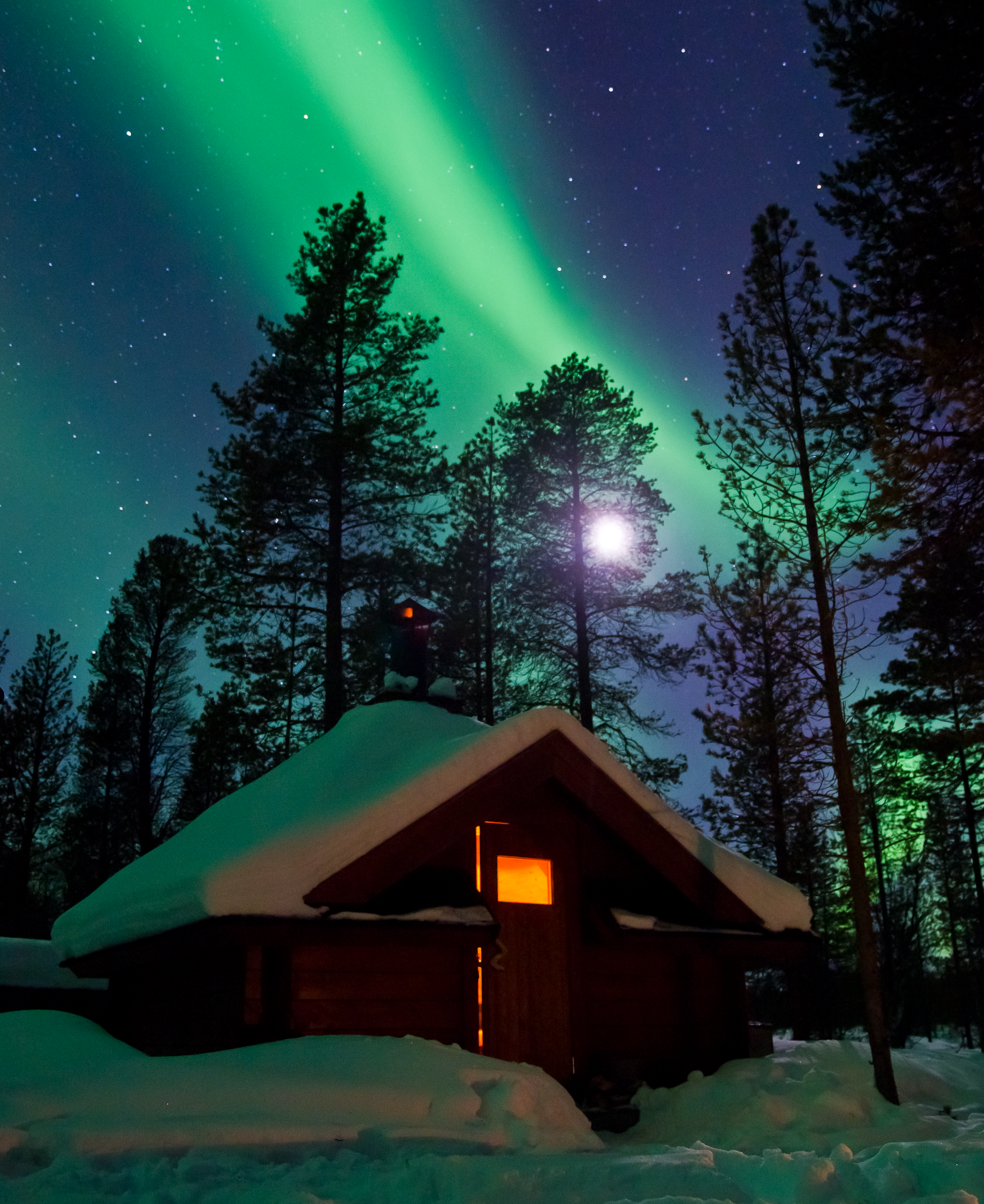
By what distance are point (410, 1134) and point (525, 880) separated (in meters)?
4.27

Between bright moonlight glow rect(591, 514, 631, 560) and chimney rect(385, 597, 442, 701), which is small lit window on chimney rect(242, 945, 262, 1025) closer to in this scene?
chimney rect(385, 597, 442, 701)

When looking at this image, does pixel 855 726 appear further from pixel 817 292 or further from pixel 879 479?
pixel 817 292

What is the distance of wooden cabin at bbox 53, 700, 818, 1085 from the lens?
9078 mm

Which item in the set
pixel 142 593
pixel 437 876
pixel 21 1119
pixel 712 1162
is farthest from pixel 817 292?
pixel 142 593

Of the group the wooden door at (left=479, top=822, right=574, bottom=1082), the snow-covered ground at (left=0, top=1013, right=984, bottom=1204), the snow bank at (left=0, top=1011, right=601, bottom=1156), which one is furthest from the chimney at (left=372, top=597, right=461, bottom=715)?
the snow bank at (left=0, top=1011, right=601, bottom=1156)

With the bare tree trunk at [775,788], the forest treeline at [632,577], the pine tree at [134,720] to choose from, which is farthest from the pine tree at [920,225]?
the pine tree at [134,720]

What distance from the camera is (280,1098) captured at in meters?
7.08

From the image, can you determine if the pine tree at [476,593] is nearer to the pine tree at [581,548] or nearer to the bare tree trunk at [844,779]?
the pine tree at [581,548]

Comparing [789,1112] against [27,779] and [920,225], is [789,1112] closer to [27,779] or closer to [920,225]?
[920,225]

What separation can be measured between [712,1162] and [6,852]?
25.6 meters

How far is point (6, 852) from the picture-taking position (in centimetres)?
2689

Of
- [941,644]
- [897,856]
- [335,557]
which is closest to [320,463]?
[335,557]

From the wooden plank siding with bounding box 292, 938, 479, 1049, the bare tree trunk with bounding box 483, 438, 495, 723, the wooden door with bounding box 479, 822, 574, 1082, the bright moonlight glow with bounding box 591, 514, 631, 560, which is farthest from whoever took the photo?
the bare tree trunk with bounding box 483, 438, 495, 723

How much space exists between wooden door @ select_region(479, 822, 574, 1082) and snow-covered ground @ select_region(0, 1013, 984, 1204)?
3.83 ft
